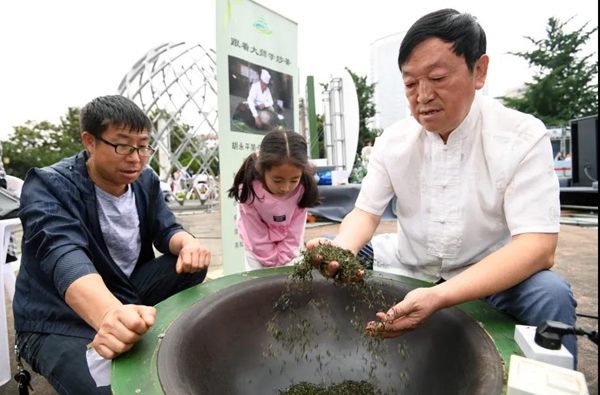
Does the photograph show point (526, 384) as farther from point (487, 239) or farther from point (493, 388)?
point (487, 239)

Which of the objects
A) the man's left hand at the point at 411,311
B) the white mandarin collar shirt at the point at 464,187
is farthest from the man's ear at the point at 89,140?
the man's left hand at the point at 411,311

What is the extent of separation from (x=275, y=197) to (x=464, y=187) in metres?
1.02

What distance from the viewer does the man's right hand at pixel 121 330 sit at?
80cm

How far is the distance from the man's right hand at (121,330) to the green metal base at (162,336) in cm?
3

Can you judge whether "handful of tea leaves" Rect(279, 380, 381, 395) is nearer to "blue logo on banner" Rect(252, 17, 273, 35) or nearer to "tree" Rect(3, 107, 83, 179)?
"blue logo on banner" Rect(252, 17, 273, 35)

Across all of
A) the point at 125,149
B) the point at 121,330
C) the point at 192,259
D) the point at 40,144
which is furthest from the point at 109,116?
the point at 40,144

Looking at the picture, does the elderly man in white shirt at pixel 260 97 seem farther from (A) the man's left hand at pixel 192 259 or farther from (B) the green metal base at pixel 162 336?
(B) the green metal base at pixel 162 336

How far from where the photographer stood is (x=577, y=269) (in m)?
2.85

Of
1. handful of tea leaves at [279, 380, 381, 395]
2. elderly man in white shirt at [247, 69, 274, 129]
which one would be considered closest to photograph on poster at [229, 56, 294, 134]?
elderly man in white shirt at [247, 69, 274, 129]

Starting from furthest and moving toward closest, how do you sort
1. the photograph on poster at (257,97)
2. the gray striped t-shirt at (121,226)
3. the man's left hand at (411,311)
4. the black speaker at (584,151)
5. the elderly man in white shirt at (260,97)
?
the black speaker at (584,151), the elderly man in white shirt at (260,97), the photograph on poster at (257,97), the gray striped t-shirt at (121,226), the man's left hand at (411,311)

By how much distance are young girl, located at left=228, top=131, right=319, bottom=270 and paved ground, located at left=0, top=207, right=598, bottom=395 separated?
0.96 metres

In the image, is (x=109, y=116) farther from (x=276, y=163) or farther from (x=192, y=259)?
(x=276, y=163)

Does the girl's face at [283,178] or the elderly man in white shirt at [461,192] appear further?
the girl's face at [283,178]

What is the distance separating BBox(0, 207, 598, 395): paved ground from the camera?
154 centimetres
